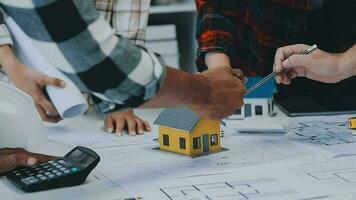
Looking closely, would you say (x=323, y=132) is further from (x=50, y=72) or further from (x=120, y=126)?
(x=50, y=72)

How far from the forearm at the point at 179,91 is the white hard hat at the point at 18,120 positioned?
289mm

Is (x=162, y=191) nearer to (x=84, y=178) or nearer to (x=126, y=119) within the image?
(x=84, y=178)

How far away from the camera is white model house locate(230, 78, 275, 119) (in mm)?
1535

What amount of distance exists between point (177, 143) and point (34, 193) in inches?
12.8

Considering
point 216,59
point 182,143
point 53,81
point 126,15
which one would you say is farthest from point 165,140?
point 126,15

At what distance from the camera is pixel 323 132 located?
56.4 inches

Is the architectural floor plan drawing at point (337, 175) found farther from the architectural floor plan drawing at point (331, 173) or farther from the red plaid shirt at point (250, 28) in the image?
the red plaid shirt at point (250, 28)

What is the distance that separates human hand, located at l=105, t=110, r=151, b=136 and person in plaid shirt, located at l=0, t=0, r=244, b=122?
356 millimetres

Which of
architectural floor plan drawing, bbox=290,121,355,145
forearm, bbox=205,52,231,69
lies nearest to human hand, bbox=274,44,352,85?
architectural floor plan drawing, bbox=290,121,355,145

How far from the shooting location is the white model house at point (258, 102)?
1.54m

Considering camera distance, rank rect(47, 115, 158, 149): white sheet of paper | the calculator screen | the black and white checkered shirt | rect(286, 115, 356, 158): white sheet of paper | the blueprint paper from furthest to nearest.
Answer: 1. rect(47, 115, 158, 149): white sheet of paper
2. rect(286, 115, 356, 158): white sheet of paper
3. the calculator screen
4. the blueprint paper
5. the black and white checkered shirt

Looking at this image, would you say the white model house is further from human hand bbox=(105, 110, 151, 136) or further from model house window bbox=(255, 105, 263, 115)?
human hand bbox=(105, 110, 151, 136)

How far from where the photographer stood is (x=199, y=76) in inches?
46.8

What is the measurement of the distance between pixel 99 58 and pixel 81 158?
0.89 feet
